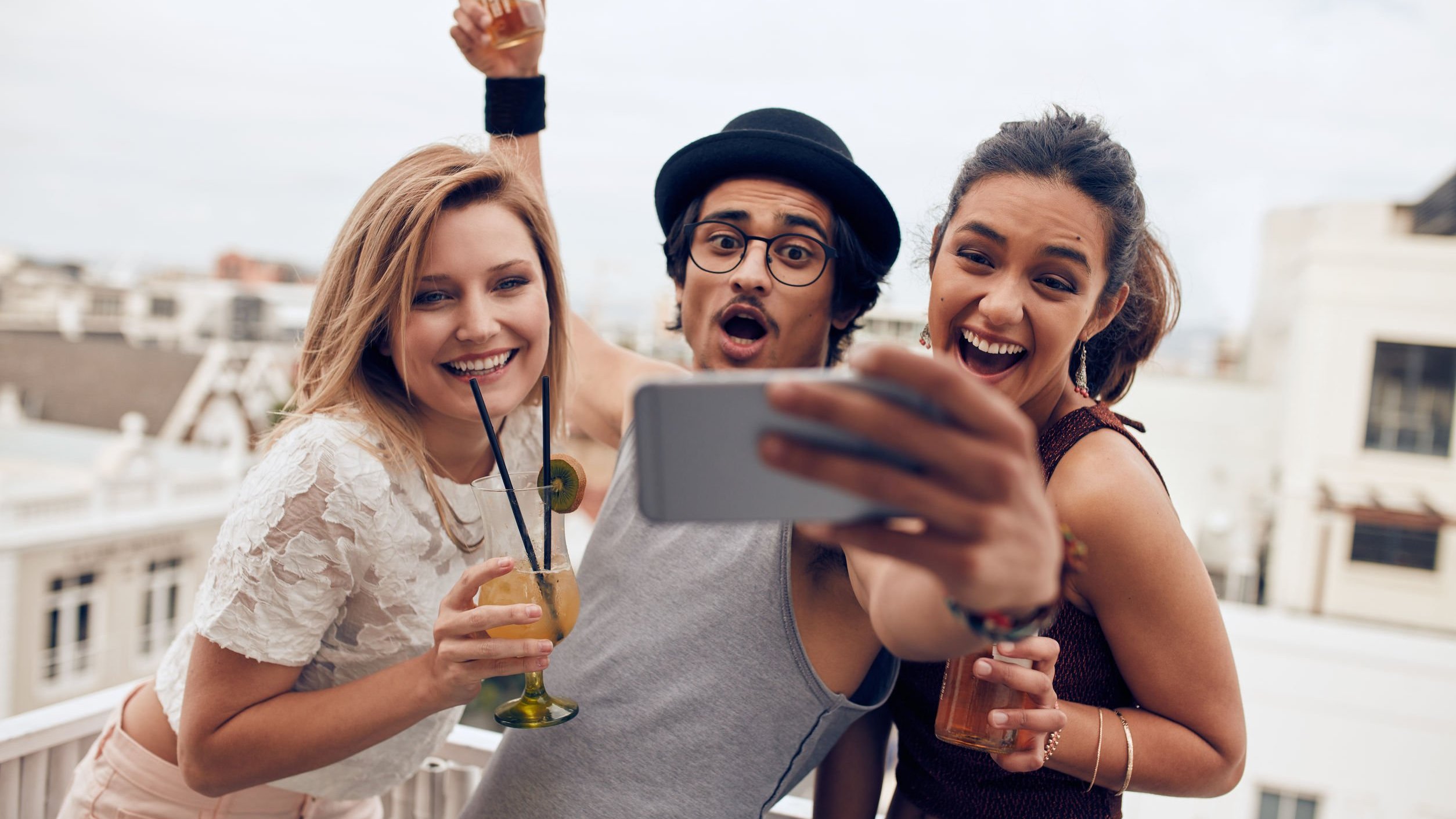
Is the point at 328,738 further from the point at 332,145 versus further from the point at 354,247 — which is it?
the point at 332,145

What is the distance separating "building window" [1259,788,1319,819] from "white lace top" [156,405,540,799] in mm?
8710

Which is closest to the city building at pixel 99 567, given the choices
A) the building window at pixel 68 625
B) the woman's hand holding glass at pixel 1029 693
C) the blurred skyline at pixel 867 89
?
the building window at pixel 68 625

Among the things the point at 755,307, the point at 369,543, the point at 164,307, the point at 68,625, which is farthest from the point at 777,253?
the point at 164,307

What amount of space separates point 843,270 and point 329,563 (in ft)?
3.28

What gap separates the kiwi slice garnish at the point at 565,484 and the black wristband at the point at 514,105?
2.80ft

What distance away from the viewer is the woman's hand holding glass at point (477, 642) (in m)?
1.03

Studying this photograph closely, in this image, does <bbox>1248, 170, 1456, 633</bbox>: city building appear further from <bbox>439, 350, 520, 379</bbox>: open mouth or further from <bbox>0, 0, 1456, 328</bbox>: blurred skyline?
<bbox>439, 350, 520, 379</bbox>: open mouth

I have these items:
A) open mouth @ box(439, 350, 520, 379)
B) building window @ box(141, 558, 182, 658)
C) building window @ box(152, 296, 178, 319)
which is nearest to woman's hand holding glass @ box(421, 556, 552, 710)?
open mouth @ box(439, 350, 520, 379)

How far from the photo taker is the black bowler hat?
5.19ft

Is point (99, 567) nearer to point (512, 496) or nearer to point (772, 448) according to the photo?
point (512, 496)

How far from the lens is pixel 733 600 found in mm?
1268

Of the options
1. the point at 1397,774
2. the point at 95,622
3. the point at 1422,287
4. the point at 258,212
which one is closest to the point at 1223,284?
the point at 1422,287

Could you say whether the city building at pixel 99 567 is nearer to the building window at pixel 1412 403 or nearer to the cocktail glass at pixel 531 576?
the cocktail glass at pixel 531 576

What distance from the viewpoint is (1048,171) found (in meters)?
1.23
